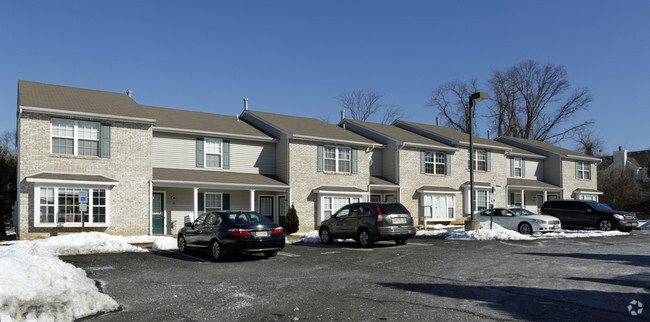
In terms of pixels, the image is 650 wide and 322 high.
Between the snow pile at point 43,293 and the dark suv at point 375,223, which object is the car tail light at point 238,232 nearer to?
the snow pile at point 43,293

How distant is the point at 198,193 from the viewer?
83.1 ft

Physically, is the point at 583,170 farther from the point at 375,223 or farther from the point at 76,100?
the point at 76,100

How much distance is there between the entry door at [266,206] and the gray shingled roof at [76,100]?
23.6ft

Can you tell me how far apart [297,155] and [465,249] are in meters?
12.6

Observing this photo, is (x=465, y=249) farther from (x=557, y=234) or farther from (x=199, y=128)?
(x=199, y=128)

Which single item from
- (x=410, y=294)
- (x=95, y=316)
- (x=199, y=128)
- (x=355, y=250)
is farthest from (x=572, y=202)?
(x=95, y=316)

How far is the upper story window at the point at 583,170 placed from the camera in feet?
140

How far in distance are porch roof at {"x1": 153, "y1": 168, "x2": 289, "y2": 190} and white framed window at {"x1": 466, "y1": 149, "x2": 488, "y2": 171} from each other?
1491cm

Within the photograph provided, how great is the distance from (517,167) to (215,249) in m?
31.2

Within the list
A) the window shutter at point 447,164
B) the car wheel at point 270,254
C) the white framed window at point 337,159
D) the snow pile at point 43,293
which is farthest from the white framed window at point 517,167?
the snow pile at point 43,293

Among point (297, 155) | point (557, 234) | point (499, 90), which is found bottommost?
point (557, 234)

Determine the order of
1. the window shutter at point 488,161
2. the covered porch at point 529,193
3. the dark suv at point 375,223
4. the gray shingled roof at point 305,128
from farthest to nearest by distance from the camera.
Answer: the covered porch at point 529,193 → the window shutter at point 488,161 → the gray shingled roof at point 305,128 → the dark suv at point 375,223

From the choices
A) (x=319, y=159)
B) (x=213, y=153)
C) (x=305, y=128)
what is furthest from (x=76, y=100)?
(x=319, y=159)

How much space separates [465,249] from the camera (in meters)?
16.6
